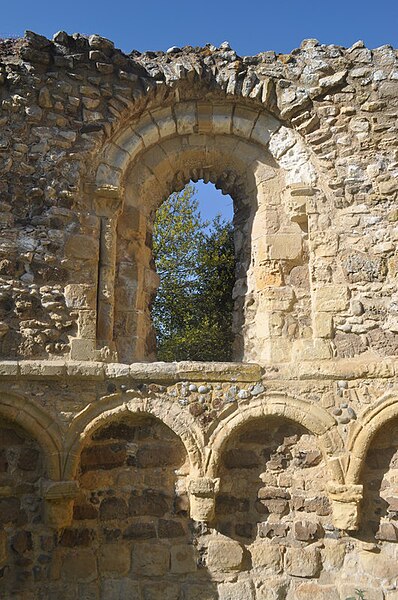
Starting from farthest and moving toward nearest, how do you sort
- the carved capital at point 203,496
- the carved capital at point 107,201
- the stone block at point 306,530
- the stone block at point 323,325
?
the carved capital at point 107,201 → the stone block at point 323,325 → the stone block at point 306,530 → the carved capital at point 203,496

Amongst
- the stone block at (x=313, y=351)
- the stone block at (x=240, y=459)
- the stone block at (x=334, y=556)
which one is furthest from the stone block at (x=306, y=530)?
the stone block at (x=313, y=351)

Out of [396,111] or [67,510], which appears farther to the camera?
[396,111]

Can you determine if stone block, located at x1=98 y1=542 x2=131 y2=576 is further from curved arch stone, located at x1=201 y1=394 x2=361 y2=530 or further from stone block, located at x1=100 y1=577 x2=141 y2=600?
curved arch stone, located at x1=201 y1=394 x2=361 y2=530

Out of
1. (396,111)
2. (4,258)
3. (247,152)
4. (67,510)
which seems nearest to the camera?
(67,510)

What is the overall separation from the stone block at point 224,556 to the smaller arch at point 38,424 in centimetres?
146

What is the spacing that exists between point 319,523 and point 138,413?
184 centimetres

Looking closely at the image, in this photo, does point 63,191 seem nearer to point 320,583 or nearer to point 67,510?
point 67,510

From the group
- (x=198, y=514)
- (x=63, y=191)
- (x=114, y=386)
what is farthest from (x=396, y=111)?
(x=198, y=514)

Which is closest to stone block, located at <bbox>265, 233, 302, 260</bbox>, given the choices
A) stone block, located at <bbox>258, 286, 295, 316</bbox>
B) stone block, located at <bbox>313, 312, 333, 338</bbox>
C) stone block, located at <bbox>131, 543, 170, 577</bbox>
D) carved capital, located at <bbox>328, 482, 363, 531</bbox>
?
stone block, located at <bbox>258, 286, 295, 316</bbox>

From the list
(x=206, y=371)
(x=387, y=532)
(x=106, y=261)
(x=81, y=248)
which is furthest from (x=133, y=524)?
(x=81, y=248)

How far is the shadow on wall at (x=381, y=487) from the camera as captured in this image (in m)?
4.70

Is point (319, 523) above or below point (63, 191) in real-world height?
below

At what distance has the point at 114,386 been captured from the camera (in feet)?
15.6

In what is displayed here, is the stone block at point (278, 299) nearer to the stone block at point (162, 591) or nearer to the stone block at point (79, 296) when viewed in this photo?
the stone block at point (79, 296)
